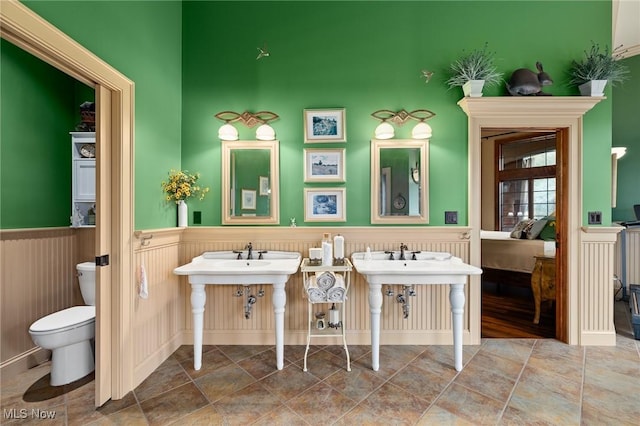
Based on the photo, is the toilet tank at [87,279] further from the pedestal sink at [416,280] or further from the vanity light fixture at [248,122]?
the pedestal sink at [416,280]

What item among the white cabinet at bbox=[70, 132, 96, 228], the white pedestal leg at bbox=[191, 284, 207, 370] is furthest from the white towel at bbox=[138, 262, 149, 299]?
the white cabinet at bbox=[70, 132, 96, 228]

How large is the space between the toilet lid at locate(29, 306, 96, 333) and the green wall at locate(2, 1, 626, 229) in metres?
0.90

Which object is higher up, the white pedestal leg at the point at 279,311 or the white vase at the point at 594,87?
the white vase at the point at 594,87

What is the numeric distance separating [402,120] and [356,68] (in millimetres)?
651

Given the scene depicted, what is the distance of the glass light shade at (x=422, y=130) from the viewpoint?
2.51m

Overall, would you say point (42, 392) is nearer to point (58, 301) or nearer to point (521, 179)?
point (58, 301)

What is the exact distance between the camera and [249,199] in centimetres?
263

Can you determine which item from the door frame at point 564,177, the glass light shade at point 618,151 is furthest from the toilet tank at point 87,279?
the glass light shade at point 618,151

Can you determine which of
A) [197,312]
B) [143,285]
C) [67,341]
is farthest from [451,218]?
[67,341]

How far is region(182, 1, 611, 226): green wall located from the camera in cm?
259

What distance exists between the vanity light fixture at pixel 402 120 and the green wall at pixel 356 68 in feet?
0.29

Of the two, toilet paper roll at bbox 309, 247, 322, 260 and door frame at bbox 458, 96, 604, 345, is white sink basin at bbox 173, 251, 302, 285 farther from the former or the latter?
door frame at bbox 458, 96, 604, 345

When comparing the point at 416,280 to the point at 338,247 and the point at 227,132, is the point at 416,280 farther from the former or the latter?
the point at 227,132

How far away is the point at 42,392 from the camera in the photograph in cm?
194
